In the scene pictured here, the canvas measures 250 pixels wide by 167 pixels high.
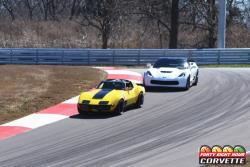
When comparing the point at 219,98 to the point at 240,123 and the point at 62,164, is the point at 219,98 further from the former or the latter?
the point at 62,164

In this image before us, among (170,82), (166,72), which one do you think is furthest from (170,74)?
(170,82)

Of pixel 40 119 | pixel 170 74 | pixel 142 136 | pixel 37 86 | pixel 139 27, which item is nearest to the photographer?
pixel 142 136

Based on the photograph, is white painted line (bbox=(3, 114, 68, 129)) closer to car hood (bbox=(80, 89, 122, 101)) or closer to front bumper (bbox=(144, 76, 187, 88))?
car hood (bbox=(80, 89, 122, 101))

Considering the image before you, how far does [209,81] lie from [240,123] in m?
9.48

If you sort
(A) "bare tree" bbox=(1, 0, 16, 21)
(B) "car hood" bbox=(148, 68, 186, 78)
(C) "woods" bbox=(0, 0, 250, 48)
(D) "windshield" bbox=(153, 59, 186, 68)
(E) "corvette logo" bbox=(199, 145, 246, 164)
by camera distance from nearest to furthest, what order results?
(E) "corvette logo" bbox=(199, 145, 246, 164) → (B) "car hood" bbox=(148, 68, 186, 78) → (D) "windshield" bbox=(153, 59, 186, 68) → (C) "woods" bbox=(0, 0, 250, 48) → (A) "bare tree" bbox=(1, 0, 16, 21)

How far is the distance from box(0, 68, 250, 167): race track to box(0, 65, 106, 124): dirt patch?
2.50 metres

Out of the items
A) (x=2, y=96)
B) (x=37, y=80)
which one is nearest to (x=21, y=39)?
(x=37, y=80)

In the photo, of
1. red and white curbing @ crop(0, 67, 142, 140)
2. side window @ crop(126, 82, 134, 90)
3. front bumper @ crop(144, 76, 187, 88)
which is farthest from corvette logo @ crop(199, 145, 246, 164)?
front bumper @ crop(144, 76, 187, 88)

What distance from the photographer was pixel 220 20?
35844 mm

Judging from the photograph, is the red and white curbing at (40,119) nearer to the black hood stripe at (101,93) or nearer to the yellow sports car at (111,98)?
the yellow sports car at (111,98)

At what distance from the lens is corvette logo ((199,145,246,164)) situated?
961 cm

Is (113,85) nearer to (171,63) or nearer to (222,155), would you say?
(171,63)

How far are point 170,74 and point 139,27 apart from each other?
120 ft

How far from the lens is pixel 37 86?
22.7 metres
